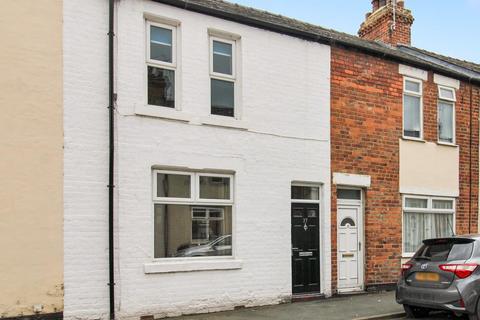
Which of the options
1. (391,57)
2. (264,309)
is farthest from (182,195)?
(391,57)

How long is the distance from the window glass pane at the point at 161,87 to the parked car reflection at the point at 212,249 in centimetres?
269

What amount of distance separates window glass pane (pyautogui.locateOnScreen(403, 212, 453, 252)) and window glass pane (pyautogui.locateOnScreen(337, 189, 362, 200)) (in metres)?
1.65

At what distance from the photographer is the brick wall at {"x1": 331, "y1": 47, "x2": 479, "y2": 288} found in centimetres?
1255

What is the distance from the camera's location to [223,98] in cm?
1101

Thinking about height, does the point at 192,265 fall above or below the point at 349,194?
below

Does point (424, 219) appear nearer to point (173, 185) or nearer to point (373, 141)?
point (373, 141)

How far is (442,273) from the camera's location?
9.09 meters

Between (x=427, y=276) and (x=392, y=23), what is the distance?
10.7 m

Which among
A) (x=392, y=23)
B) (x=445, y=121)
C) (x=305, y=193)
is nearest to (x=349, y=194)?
(x=305, y=193)

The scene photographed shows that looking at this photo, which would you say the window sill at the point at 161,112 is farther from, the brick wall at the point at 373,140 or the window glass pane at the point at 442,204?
the window glass pane at the point at 442,204

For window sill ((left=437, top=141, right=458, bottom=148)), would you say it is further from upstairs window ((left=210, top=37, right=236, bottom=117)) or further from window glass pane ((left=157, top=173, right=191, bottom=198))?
window glass pane ((left=157, top=173, right=191, bottom=198))

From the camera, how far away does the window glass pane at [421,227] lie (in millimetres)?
13852

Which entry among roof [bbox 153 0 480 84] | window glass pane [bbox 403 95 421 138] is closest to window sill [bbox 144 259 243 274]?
roof [bbox 153 0 480 84]

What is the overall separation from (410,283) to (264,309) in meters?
2.80
